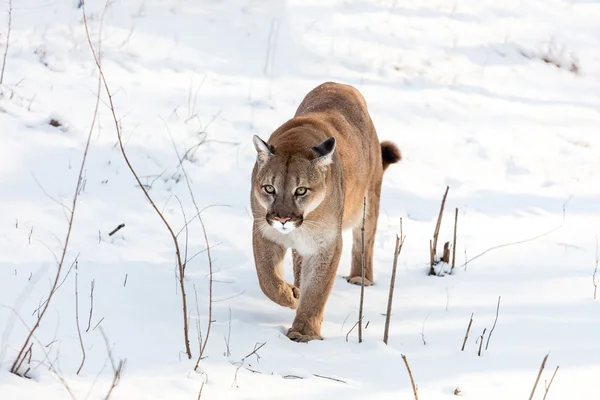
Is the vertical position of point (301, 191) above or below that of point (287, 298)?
above

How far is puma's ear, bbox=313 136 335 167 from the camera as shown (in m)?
5.31

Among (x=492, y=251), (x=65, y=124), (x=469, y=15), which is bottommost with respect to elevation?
(x=492, y=251)

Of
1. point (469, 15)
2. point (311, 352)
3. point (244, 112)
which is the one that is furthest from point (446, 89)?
point (311, 352)

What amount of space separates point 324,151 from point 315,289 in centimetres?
88

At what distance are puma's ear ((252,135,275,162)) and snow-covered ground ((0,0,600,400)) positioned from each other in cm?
74

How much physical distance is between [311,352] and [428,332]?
3.13 feet

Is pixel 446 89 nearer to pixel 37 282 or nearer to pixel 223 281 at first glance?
pixel 223 281

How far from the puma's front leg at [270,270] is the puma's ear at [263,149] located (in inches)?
18.9

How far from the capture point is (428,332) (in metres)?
5.36

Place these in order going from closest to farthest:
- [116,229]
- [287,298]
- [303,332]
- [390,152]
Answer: [303,332] < [287,298] < [116,229] < [390,152]

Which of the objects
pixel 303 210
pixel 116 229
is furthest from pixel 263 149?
pixel 116 229

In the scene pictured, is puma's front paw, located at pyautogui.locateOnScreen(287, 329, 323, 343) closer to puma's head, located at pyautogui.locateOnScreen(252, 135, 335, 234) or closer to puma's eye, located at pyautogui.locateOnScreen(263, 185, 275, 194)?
puma's head, located at pyautogui.locateOnScreen(252, 135, 335, 234)

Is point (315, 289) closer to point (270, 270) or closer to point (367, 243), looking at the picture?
point (270, 270)

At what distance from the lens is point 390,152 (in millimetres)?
7281
